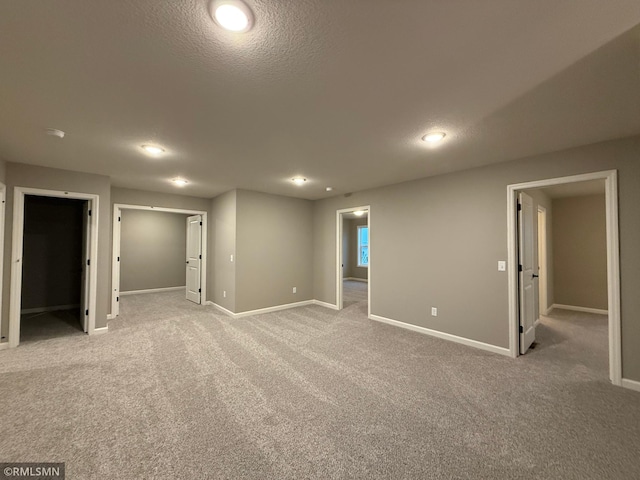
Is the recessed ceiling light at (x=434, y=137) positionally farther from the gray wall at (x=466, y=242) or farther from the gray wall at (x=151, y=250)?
the gray wall at (x=151, y=250)

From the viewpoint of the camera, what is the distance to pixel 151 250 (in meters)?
7.71

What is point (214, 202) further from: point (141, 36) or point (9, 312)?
point (141, 36)

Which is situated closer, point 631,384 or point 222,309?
point 631,384

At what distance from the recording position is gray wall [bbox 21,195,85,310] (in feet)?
18.6

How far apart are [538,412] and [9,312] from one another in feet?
20.6

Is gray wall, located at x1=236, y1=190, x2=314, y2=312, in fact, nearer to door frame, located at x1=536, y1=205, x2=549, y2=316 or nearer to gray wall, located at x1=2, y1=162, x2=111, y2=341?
gray wall, located at x1=2, y1=162, x2=111, y2=341

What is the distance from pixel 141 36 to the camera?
4.53 ft

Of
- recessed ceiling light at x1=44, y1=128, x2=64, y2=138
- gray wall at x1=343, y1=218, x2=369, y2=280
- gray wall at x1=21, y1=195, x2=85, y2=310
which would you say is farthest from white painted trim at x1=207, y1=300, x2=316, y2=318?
gray wall at x1=343, y1=218, x2=369, y2=280

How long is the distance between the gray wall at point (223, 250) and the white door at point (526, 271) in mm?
4620

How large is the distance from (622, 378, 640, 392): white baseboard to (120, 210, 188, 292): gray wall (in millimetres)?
9338

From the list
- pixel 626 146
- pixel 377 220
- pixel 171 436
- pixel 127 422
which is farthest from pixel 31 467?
pixel 626 146

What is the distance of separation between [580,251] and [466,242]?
155 inches

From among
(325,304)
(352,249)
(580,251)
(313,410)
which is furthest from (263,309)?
(580,251)

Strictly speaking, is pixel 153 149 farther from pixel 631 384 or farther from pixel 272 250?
pixel 631 384
